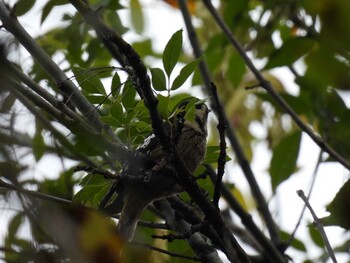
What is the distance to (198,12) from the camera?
20.7 feet

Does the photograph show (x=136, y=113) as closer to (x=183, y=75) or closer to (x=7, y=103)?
(x=183, y=75)

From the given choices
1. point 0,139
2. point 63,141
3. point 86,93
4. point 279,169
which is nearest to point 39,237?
point 0,139

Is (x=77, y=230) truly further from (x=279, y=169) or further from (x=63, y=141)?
(x=279, y=169)

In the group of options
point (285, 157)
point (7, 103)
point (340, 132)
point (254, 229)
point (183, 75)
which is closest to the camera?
point (7, 103)

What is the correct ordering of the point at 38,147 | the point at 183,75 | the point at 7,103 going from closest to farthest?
the point at 7,103 < the point at 38,147 < the point at 183,75

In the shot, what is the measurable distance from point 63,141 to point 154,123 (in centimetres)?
93

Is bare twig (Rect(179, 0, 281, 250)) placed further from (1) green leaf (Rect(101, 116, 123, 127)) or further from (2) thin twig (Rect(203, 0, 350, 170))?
(1) green leaf (Rect(101, 116, 123, 127))

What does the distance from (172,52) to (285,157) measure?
218 centimetres

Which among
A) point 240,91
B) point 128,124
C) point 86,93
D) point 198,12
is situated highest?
point 198,12

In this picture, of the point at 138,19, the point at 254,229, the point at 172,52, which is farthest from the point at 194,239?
the point at 138,19

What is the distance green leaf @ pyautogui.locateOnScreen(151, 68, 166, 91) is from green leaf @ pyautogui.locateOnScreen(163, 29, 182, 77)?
4 cm

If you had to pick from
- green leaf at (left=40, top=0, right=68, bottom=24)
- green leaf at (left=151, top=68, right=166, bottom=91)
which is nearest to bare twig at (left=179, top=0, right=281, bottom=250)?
green leaf at (left=40, top=0, right=68, bottom=24)

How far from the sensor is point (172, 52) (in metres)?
3.04

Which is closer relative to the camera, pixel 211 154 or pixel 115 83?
pixel 115 83
